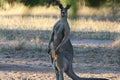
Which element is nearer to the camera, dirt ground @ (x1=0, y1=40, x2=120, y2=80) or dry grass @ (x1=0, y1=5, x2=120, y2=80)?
dirt ground @ (x1=0, y1=40, x2=120, y2=80)

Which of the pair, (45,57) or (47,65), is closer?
(47,65)

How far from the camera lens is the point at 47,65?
14398 mm

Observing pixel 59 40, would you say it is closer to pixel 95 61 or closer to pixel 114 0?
pixel 114 0

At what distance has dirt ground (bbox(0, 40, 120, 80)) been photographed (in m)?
12.1

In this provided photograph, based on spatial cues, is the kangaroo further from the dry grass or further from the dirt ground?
the dirt ground

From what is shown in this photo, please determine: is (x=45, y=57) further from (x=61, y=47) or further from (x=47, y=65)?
(x=61, y=47)

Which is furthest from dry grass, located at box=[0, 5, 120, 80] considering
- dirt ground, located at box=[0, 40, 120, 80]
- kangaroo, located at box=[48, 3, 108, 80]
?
kangaroo, located at box=[48, 3, 108, 80]

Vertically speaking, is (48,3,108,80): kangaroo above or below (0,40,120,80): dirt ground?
above

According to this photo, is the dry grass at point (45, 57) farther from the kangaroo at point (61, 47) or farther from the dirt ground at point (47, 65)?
the kangaroo at point (61, 47)

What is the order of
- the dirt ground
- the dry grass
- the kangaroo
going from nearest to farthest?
the kangaroo
the dirt ground
the dry grass

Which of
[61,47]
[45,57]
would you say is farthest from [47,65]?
[61,47]

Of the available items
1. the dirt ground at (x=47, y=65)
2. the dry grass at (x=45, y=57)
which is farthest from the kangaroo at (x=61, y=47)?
the dirt ground at (x=47, y=65)

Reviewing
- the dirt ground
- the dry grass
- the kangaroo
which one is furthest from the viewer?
the dry grass

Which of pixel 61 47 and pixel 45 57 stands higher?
pixel 61 47
